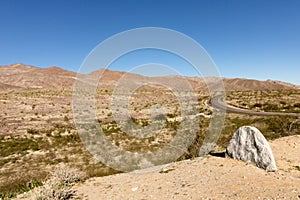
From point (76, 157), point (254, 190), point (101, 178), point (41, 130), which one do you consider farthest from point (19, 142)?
point (254, 190)

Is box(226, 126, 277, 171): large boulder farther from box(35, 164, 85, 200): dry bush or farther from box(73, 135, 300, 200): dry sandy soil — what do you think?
box(35, 164, 85, 200): dry bush

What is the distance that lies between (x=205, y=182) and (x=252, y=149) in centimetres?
292

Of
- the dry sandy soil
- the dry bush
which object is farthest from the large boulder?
the dry bush

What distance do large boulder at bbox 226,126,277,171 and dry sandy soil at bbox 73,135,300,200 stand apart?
306 mm

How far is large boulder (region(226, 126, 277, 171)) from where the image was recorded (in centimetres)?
1014

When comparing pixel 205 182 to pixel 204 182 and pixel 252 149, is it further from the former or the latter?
pixel 252 149

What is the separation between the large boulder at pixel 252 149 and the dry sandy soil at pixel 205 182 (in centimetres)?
31

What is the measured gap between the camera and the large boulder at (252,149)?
33.3 ft

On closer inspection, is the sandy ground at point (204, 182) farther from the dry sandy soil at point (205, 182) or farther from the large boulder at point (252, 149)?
the large boulder at point (252, 149)

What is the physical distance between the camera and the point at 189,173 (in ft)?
34.3

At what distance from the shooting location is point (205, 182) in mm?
9195

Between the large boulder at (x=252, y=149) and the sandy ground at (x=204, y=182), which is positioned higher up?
the large boulder at (x=252, y=149)

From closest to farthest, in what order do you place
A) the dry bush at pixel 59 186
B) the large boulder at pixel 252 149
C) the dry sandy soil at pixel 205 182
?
1. the dry sandy soil at pixel 205 182
2. the dry bush at pixel 59 186
3. the large boulder at pixel 252 149

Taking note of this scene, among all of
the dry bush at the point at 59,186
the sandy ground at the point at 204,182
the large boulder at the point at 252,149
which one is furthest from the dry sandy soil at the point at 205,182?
the dry bush at the point at 59,186
